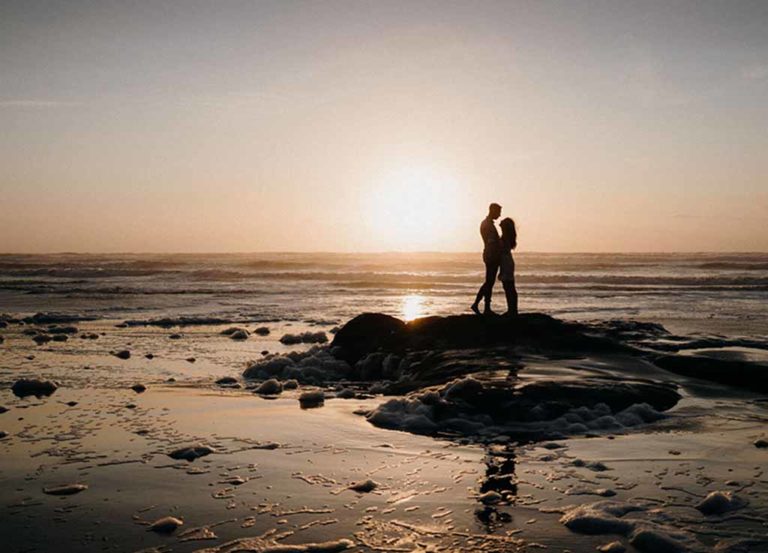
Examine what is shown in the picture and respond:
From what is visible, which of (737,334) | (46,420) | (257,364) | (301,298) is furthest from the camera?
(301,298)

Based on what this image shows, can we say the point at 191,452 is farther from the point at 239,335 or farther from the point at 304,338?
the point at 239,335

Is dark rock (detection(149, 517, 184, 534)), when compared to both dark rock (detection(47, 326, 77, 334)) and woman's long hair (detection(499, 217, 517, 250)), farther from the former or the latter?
dark rock (detection(47, 326, 77, 334))

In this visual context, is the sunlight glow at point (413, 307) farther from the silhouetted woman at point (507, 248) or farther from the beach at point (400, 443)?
the beach at point (400, 443)

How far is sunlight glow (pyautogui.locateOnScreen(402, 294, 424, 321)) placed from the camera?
25194 millimetres

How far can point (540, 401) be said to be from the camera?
8.63 metres

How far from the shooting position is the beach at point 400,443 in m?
4.79

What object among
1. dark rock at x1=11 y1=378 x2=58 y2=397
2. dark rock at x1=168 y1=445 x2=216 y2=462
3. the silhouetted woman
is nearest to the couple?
the silhouetted woman

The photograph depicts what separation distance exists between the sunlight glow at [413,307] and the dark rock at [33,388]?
44.4ft

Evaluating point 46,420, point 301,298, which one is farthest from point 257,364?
point 301,298

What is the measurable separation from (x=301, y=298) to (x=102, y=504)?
3078cm

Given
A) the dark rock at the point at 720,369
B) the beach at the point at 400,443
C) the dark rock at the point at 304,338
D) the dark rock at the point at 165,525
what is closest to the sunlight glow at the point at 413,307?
the dark rock at the point at 304,338

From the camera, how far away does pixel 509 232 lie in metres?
14.9

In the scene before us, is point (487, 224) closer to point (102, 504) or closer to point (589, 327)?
point (589, 327)

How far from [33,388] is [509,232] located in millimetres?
9862
